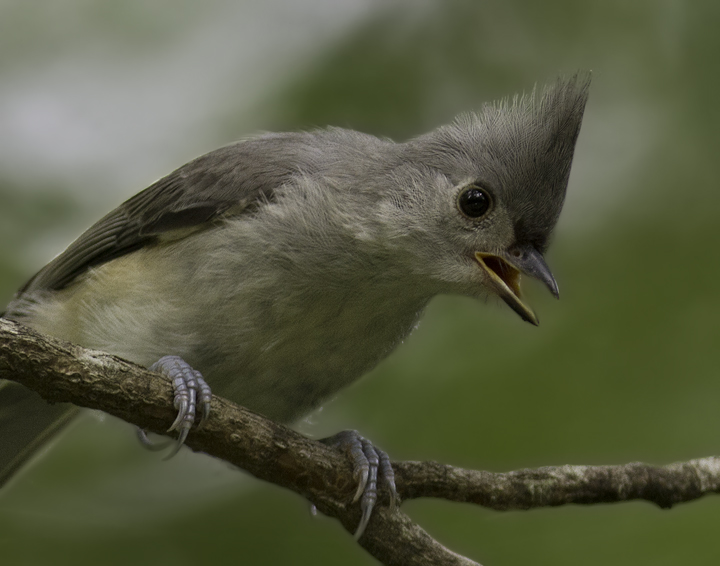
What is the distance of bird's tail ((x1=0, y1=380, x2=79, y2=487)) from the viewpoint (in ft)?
11.1

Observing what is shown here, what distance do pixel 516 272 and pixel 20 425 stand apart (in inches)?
86.4

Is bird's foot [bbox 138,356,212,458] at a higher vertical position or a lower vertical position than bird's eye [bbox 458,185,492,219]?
lower

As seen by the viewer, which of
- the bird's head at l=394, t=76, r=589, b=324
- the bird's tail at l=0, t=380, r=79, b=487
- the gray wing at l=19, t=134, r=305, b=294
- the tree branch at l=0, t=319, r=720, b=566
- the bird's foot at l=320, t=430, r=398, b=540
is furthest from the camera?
the bird's tail at l=0, t=380, r=79, b=487

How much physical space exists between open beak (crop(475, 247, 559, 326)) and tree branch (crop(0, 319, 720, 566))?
56cm

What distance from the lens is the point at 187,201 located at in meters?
3.37

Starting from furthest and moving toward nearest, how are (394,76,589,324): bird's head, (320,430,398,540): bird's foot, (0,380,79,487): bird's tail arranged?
(0,380,79,487): bird's tail
(394,76,589,324): bird's head
(320,430,398,540): bird's foot

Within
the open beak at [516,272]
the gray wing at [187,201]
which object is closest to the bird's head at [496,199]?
the open beak at [516,272]

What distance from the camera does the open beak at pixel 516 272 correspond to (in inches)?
109

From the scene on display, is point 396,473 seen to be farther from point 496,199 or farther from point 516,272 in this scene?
point 496,199

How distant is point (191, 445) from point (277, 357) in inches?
20.8

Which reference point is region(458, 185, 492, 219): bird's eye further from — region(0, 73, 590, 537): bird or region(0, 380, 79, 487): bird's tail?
region(0, 380, 79, 487): bird's tail

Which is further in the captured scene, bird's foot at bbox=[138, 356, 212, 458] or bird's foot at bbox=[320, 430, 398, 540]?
bird's foot at bbox=[320, 430, 398, 540]

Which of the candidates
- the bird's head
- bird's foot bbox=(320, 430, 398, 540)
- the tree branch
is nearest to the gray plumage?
the bird's head

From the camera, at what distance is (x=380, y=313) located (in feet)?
9.77
